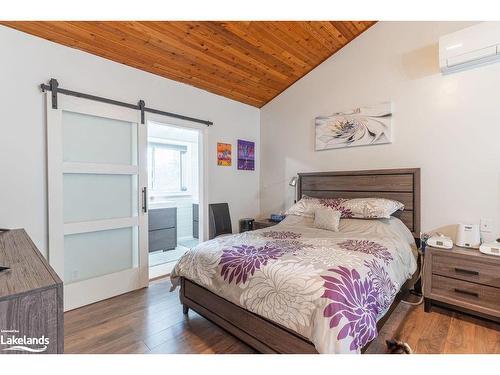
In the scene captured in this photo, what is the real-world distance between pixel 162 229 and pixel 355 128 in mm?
3246

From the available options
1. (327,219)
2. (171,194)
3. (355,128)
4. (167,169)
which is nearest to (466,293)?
(327,219)

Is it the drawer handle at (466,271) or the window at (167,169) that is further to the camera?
the window at (167,169)

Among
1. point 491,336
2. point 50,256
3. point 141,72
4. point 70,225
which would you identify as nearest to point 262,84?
point 141,72

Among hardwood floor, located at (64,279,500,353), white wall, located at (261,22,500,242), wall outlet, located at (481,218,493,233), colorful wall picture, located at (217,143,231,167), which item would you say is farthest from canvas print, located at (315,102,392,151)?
hardwood floor, located at (64,279,500,353)

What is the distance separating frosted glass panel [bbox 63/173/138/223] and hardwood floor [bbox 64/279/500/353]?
87cm

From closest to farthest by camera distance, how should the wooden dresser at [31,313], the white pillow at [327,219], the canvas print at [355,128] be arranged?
the wooden dresser at [31,313] < the white pillow at [327,219] < the canvas print at [355,128]

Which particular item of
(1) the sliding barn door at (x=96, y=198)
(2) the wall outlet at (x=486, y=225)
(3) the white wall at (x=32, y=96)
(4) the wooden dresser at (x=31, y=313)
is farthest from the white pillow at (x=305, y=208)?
(4) the wooden dresser at (x=31, y=313)

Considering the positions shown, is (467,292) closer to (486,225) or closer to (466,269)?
(466,269)

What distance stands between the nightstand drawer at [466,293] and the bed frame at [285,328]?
27 cm

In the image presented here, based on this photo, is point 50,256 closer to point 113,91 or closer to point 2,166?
point 2,166

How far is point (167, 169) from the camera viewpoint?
202 inches

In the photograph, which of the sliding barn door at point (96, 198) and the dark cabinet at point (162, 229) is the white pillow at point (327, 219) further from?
the dark cabinet at point (162, 229)

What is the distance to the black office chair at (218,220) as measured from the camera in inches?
135

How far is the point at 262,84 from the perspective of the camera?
357 cm
